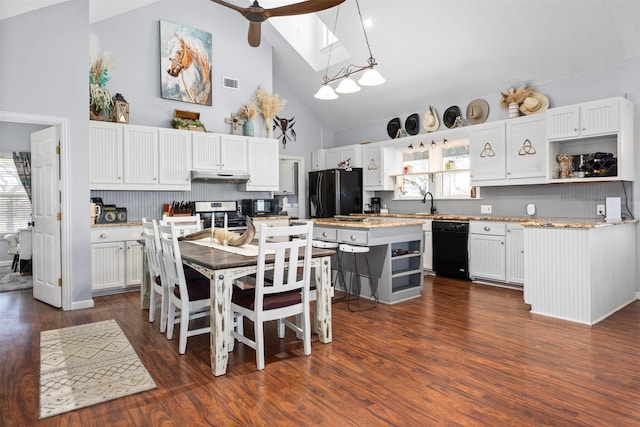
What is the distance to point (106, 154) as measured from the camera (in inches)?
196

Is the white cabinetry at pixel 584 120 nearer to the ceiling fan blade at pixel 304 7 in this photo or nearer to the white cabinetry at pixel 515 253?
the white cabinetry at pixel 515 253

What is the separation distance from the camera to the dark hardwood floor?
2086mm

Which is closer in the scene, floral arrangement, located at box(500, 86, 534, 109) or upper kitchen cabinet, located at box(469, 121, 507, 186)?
floral arrangement, located at box(500, 86, 534, 109)

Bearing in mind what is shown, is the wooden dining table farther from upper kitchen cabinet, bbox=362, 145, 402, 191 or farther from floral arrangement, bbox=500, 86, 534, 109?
upper kitchen cabinet, bbox=362, 145, 402, 191

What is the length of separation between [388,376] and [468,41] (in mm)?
4503

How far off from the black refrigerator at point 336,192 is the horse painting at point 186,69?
244 cm

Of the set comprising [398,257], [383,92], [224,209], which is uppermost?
[383,92]

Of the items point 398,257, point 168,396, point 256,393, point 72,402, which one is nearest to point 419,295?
point 398,257

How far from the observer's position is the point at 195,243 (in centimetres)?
366

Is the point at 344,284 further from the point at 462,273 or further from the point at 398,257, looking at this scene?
the point at 462,273

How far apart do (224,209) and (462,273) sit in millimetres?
3680

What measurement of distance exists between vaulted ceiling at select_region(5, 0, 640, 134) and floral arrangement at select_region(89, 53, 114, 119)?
0.65 metres

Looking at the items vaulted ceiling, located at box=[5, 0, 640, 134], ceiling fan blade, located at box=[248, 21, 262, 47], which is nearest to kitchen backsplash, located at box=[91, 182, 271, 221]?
vaulted ceiling, located at box=[5, 0, 640, 134]

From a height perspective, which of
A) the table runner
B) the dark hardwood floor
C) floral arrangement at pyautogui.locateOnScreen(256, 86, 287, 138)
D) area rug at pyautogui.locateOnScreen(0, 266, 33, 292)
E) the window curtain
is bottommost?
the dark hardwood floor
